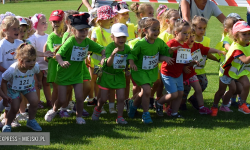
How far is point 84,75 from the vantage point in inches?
242

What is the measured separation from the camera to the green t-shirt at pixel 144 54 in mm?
5711

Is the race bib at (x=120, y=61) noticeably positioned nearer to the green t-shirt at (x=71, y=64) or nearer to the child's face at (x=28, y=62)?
the green t-shirt at (x=71, y=64)

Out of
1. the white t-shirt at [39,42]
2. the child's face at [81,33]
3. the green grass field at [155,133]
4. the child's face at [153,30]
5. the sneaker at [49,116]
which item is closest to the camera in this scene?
the green grass field at [155,133]

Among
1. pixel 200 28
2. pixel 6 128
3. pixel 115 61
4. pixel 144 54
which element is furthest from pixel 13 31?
pixel 200 28

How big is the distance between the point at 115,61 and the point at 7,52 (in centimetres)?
155

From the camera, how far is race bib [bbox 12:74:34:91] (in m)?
5.12

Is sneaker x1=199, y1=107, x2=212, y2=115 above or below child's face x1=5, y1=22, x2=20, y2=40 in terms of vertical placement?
below

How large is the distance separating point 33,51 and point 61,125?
50.8 inches

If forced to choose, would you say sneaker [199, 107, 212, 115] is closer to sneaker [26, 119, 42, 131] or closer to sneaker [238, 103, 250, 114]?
sneaker [238, 103, 250, 114]

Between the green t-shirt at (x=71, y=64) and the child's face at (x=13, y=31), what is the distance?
2.15 ft

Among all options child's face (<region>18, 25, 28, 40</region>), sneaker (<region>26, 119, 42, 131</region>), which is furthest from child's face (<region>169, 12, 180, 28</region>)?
sneaker (<region>26, 119, 42, 131</region>)

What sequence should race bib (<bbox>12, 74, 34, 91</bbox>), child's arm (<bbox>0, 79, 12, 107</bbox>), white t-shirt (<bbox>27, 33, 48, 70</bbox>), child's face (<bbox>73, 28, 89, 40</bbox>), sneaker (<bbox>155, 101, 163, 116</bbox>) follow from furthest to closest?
white t-shirt (<bbox>27, 33, 48, 70</bbox>)
sneaker (<bbox>155, 101, 163, 116</bbox>)
child's face (<bbox>73, 28, 89, 40</bbox>)
race bib (<bbox>12, 74, 34, 91</bbox>)
child's arm (<bbox>0, 79, 12, 107</bbox>)

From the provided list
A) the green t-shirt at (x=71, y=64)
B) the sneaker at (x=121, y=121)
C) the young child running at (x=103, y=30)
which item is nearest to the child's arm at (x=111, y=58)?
the green t-shirt at (x=71, y=64)

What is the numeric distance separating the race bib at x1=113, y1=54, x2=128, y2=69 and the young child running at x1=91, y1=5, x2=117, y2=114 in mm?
681
